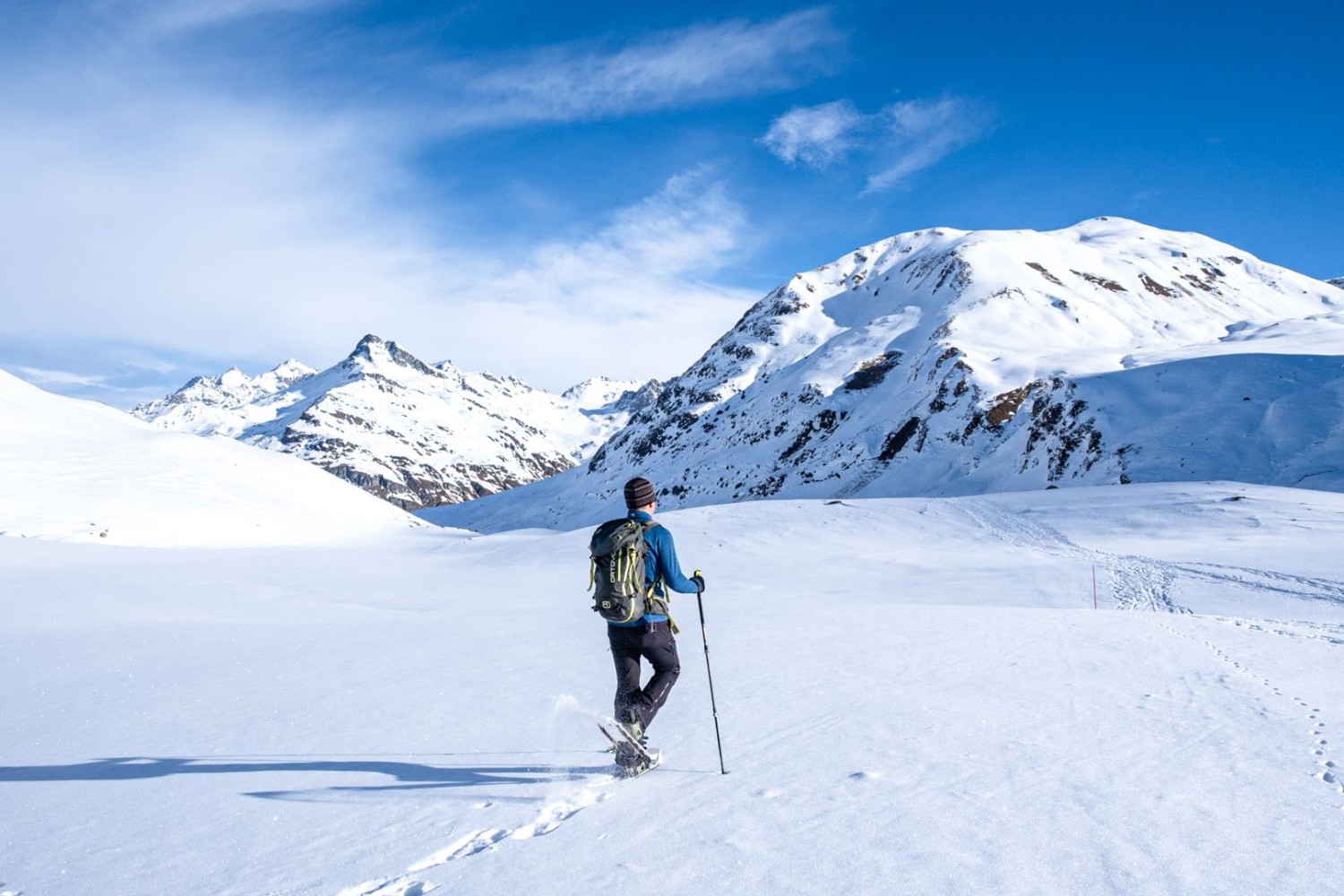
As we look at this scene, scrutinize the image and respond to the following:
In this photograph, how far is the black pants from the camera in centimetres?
577

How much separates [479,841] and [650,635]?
77.4 inches

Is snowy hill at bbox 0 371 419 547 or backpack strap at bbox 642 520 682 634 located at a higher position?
snowy hill at bbox 0 371 419 547

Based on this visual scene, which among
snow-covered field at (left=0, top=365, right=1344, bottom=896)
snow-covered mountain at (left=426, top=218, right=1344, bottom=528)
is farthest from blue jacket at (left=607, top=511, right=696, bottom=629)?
snow-covered mountain at (left=426, top=218, right=1344, bottom=528)

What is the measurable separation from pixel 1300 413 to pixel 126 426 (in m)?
70.4

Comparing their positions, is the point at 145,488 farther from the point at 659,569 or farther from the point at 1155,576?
the point at 1155,576

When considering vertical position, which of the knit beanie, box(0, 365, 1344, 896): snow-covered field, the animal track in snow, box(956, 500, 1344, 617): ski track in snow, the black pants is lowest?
box(956, 500, 1344, 617): ski track in snow

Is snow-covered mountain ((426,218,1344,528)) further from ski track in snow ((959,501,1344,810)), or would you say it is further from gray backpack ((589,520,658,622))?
gray backpack ((589,520,658,622))

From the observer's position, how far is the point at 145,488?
31406mm

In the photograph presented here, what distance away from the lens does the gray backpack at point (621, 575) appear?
5699 mm

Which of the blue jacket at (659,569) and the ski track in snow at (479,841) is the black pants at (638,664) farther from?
the ski track in snow at (479,841)

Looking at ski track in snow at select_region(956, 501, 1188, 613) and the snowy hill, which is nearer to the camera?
ski track in snow at select_region(956, 501, 1188, 613)

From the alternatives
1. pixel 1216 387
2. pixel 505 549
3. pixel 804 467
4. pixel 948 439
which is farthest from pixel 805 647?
pixel 804 467

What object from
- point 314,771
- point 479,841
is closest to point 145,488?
point 314,771

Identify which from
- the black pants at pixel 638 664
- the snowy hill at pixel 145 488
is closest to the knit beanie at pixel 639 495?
the black pants at pixel 638 664
